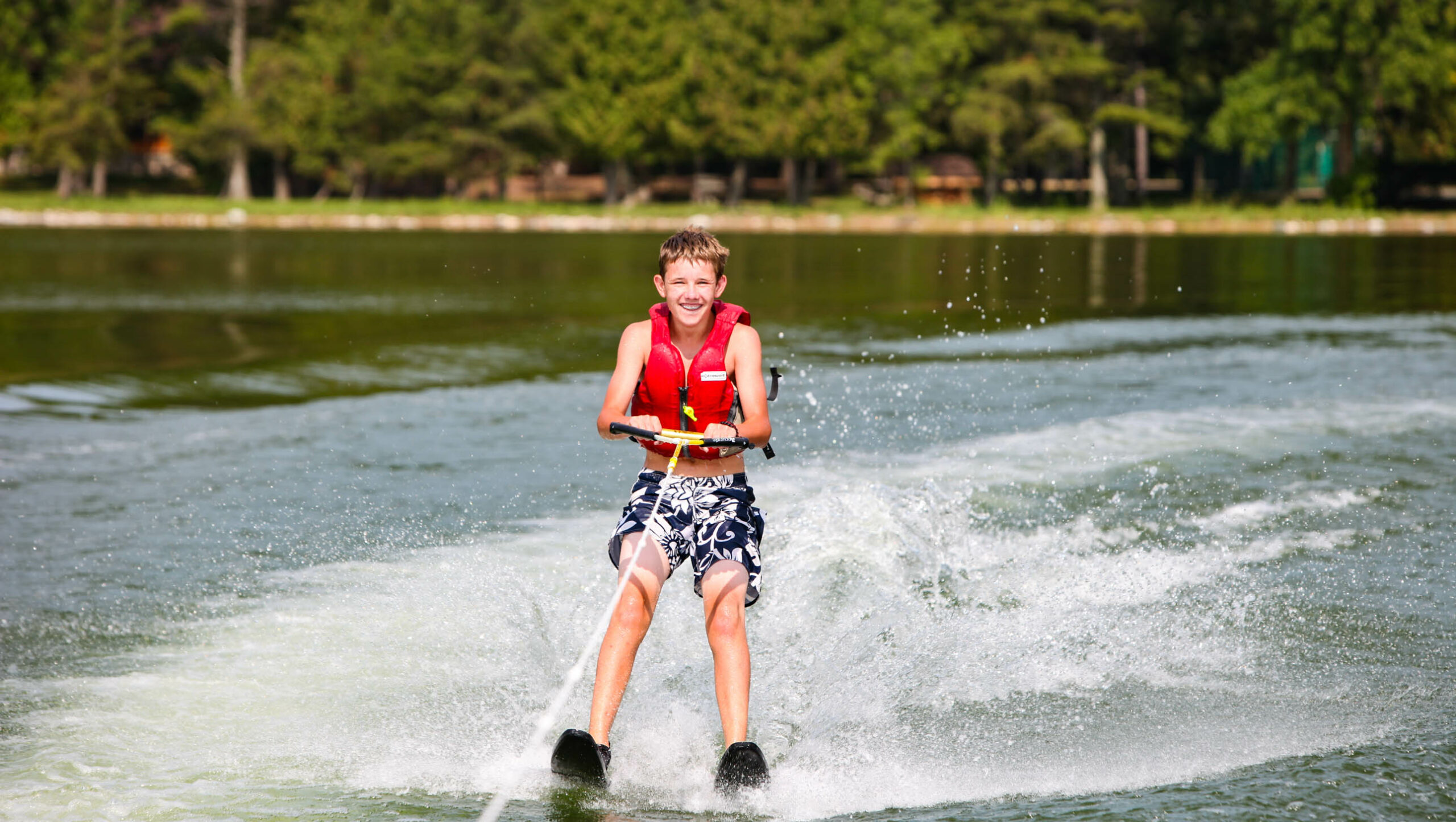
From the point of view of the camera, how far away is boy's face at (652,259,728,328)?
499 centimetres

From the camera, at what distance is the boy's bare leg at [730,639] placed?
4.81 metres

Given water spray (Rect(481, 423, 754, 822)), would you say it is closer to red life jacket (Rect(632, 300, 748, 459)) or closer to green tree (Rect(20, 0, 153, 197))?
red life jacket (Rect(632, 300, 748, 459))

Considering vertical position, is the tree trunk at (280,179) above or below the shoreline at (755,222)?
above

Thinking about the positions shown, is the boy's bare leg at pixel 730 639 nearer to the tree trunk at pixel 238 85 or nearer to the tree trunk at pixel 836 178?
the tree trunk at pixel 836 178

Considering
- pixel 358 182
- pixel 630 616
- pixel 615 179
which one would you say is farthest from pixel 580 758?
pixel 358 182

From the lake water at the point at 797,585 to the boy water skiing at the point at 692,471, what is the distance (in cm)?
46

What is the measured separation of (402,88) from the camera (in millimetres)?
64375

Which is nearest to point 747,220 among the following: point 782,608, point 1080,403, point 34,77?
point 34,77

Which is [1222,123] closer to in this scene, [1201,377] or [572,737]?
[1201,377]

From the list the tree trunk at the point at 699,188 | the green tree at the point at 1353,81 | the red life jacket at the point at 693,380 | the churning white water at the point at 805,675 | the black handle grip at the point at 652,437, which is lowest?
the churning white water at the point at 805,675

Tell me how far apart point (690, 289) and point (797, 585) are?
2733 mm

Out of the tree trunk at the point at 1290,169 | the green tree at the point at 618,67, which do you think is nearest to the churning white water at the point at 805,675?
the tree trunk at the point at 1290,169

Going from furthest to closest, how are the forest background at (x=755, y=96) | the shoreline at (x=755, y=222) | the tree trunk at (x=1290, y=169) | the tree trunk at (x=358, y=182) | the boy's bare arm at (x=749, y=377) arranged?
the tree trunk at (x=358, y=182), the forest background at (x=755, y=96), the tree trunk at (x=1290, y=169), the shoreline at (x=755, y=222), the boy's bare arm at (x=749, y=377)

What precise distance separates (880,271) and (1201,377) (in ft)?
55.4
